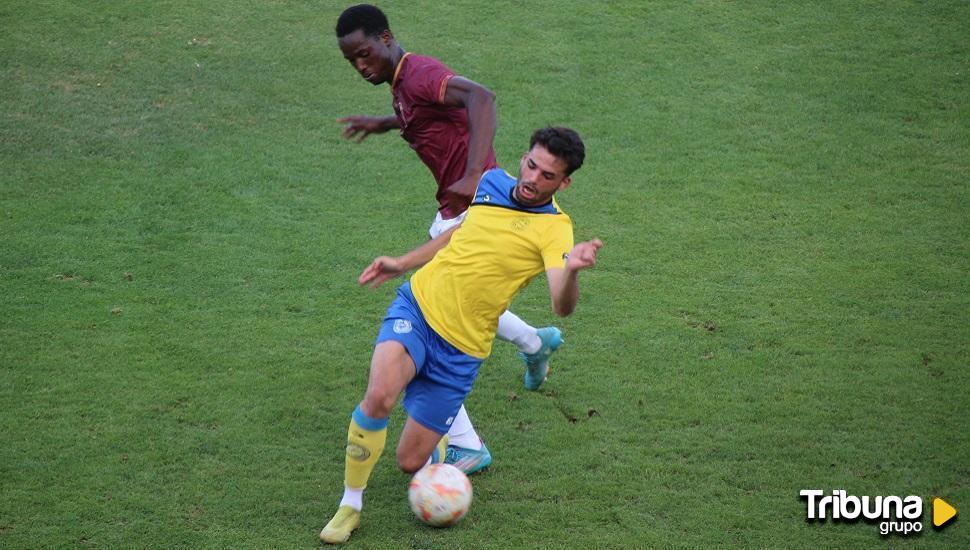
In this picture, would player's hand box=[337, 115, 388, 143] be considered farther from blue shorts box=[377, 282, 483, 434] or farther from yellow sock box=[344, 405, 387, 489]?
yellow sock box=[344, 405, 387, 489]

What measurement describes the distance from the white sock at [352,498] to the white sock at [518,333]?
1.48m

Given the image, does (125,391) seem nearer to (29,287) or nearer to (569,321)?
(29,287)

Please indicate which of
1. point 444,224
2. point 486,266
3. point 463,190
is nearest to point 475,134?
point 463,190

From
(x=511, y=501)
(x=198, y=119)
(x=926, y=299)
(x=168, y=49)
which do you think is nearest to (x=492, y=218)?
(x=511, y=501)

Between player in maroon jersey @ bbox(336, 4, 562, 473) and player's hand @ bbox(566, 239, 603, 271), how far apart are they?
121cm

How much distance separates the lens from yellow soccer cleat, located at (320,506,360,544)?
5468mm

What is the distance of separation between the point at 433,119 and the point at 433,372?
167 cm

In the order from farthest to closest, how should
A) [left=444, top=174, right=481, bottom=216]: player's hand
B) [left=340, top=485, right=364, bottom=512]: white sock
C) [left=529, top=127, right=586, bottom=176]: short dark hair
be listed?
[left=444, top=174, right=481, bottom=216]: player's hand → [left=340, top=485, right=364, bottom=512]: white sock → [left=529, top=127, right=586, bottom=176]: short dark hair

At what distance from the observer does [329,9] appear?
12.8 meters

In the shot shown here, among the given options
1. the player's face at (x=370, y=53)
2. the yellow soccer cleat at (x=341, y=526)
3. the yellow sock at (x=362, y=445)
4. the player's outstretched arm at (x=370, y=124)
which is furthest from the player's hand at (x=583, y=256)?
the player's outstretched arm at (x=370, y=124)

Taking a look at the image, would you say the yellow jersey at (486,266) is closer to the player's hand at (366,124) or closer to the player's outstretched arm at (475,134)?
the player's outstretched arm at (475,134)

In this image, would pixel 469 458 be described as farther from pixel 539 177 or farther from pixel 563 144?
pixel 563 144

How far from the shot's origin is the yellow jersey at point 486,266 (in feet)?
18.5

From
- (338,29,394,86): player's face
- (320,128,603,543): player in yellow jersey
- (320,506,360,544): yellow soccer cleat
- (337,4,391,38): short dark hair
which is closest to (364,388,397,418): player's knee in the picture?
(320,128,603,543): player in yellow jersey
